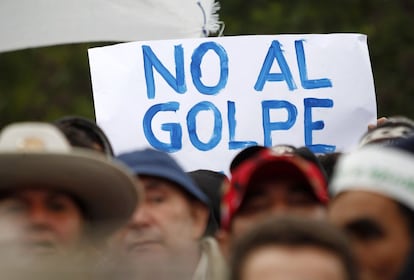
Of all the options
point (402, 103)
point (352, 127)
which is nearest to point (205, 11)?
point (352, 127)

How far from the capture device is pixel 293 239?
9.36 ft

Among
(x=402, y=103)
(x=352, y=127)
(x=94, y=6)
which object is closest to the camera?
(x=352, y=127)

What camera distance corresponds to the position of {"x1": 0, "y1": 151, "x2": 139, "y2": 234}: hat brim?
3281mm

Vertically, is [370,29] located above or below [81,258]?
below

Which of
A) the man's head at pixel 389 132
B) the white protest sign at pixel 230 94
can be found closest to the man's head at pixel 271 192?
the man's head at pixel 389 132

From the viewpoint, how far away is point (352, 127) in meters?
6.14

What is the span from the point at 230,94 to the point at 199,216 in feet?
6.80

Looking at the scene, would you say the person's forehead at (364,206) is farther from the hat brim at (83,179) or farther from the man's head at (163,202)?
the man's head at (163,202)

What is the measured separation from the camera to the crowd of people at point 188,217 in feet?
9.00

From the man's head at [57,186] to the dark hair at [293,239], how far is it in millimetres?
281

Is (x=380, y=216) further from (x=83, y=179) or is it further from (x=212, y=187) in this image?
(x=212, y=187)

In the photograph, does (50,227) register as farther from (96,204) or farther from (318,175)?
(318,175)

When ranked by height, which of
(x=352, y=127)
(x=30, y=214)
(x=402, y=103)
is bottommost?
(x=402, y=103)

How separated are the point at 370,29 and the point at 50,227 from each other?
9290mm
